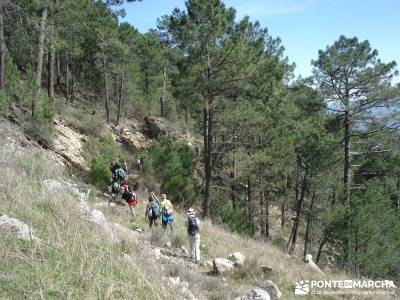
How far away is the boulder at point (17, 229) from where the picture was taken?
12.8 ft

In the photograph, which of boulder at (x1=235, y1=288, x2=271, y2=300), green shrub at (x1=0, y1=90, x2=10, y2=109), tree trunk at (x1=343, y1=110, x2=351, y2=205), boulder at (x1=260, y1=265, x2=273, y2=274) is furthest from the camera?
tree trunk at (x1=343, y1=110, x2=351, y2=205)

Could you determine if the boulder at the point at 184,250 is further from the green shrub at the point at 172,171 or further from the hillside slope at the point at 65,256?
the green shrub at the point at 172,171

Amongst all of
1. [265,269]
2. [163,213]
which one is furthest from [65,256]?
[163,213]

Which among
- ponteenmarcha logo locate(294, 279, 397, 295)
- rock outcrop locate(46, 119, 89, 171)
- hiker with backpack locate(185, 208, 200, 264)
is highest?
rock outcrop locate(46, 119, 89, 171)

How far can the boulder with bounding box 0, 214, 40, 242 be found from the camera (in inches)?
154

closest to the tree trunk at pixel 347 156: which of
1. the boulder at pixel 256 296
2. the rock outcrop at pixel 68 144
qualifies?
the rock outcrop at pixel 68 144

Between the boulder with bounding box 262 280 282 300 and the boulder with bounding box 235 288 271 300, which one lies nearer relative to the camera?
the boulder with bounding box 235 288 271 300

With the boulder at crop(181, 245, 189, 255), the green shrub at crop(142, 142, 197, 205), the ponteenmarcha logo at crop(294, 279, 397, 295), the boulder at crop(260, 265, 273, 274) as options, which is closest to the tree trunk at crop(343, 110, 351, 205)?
the green shrub at crop(142, 142, 197, 205)

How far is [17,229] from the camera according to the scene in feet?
13.0

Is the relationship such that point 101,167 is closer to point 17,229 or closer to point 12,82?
point 12,82

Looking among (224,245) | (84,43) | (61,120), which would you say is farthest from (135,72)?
(224,245)

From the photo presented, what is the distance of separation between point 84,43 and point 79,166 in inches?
646

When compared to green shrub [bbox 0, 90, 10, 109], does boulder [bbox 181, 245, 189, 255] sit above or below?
below

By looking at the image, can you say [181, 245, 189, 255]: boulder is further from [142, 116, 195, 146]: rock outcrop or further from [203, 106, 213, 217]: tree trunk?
[142, 116, 195, 146]: rock outcrop
